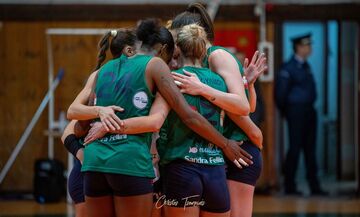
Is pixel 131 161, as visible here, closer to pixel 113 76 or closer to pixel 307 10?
pixel 113 76

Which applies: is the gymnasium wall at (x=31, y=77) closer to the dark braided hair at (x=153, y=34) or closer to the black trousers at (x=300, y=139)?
the black trousers at (x=300, y=139)

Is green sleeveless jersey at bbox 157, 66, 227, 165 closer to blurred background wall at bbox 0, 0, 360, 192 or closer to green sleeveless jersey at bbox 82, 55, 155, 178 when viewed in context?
green sleeveless jersey at bbox 82, 55, 155, 178

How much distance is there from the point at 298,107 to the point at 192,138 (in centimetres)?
708

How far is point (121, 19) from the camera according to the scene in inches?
442

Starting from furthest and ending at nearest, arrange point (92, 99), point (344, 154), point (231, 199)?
point (344, 154) < point (231, 199) < point (92, 99)

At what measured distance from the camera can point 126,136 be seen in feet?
13.8

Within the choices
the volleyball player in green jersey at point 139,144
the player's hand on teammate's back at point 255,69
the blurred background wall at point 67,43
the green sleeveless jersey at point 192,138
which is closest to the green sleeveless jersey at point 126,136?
the volleyball player in green jersey at point 139,144

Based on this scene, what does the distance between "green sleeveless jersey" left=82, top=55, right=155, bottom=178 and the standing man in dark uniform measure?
23.2ft

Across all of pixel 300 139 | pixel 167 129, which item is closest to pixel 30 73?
pixel 300 139

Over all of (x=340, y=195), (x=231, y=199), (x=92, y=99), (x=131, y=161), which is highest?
(x=92, y=99)

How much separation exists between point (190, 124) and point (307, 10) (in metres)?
7.32

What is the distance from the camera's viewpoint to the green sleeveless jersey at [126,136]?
4164 mm

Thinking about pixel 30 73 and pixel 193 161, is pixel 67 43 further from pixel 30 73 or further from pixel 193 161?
pixel 193 161

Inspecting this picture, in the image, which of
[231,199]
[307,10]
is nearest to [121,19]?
[307,10]
